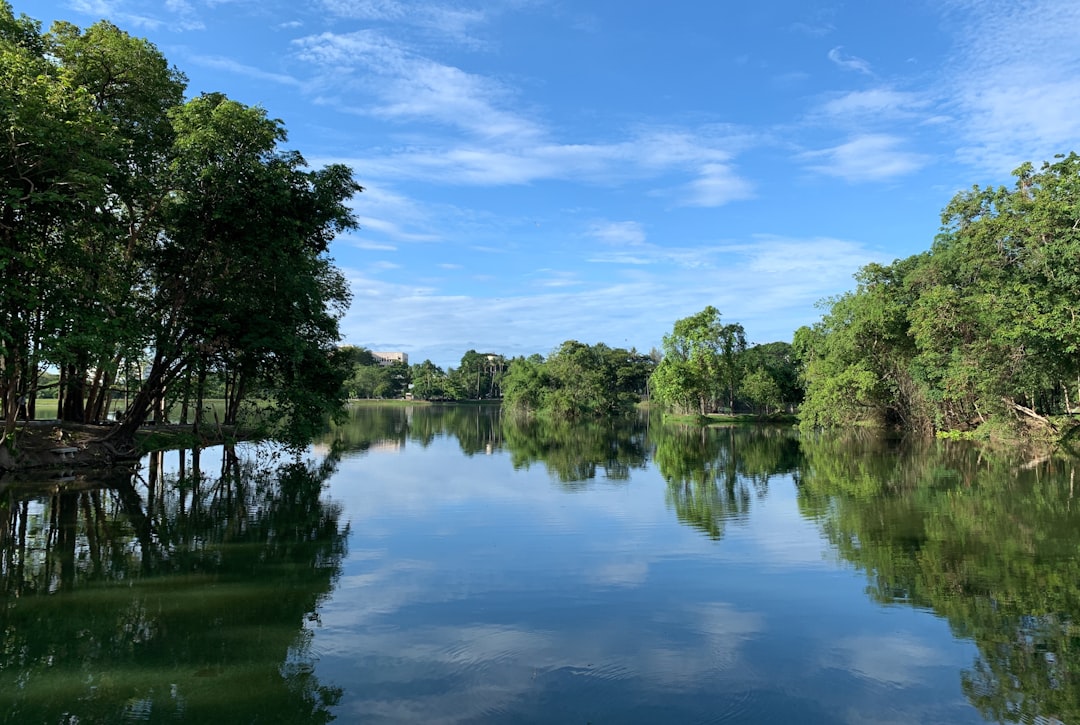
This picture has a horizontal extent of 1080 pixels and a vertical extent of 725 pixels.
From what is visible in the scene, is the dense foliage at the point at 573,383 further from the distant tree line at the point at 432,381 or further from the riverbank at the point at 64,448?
the riverbank at the point at 64,448

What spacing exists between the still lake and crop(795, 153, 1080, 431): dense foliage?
37.6ft

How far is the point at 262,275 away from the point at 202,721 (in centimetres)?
1695

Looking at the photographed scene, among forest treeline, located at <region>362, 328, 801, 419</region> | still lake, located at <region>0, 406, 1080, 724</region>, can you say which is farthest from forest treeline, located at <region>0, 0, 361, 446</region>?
forest treeline, located at <region>362, 328, 801, 419</region>

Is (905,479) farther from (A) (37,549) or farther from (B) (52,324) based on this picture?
(B) (52,324)

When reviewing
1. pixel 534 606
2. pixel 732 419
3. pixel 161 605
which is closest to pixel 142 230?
pixel 161 605

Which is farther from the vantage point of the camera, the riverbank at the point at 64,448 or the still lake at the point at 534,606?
the riverbank at the point at 64,448

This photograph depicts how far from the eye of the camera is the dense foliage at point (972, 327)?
2444 centimetres

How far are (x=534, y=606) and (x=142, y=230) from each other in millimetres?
18541

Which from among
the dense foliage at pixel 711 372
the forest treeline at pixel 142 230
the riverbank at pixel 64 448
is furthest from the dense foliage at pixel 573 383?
the riverbank at pixel 64 448

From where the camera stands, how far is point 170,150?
19359 millimetres

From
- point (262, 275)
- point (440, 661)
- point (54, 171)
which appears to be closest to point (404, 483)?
point (262, 275)

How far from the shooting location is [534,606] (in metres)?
7.96

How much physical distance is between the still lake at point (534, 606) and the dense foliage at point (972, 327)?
37.6 feet

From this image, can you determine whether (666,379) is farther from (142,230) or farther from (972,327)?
(142,230)
